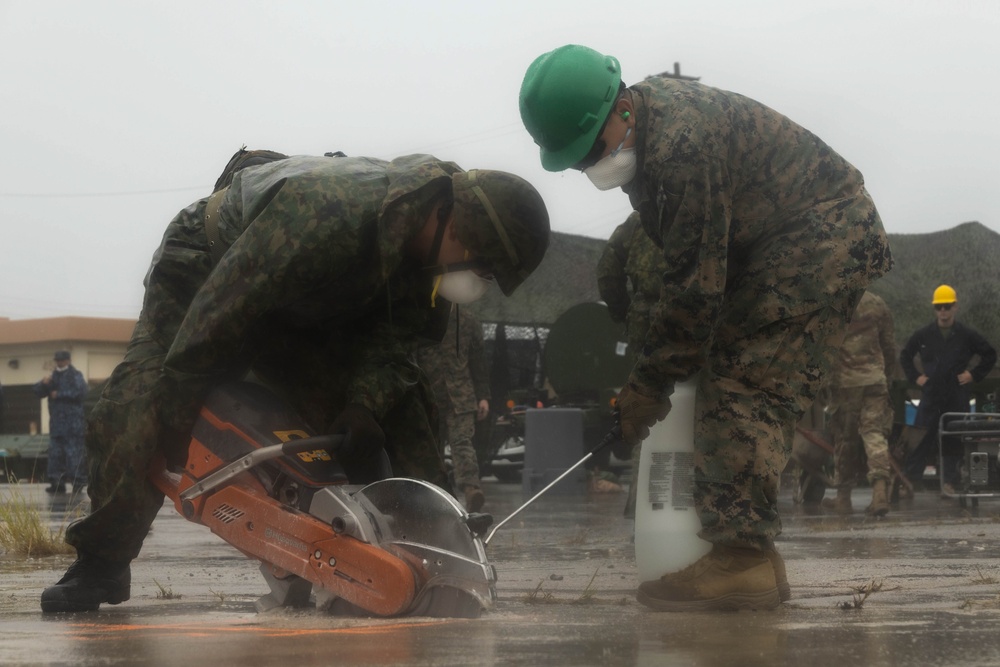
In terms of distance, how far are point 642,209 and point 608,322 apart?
40.0 feet

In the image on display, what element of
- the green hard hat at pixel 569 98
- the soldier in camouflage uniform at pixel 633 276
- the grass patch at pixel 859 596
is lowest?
the grass patch at pixel 859 596

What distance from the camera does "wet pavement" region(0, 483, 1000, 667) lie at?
129 inches

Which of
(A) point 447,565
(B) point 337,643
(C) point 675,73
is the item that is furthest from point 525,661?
(C) point 675,73

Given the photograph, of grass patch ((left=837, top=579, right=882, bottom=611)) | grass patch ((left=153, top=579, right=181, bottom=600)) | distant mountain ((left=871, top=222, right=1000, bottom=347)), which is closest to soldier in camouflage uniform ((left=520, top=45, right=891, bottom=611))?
grass patch ((left=837, top=579, right=882, bottom=611))

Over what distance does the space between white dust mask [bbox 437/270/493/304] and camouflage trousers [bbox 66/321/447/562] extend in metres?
0.51

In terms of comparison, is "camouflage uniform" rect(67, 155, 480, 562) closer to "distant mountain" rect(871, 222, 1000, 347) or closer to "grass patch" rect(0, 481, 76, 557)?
"grass patch" rect(0, 481, 76, 557)

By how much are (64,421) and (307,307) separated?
47.2ft

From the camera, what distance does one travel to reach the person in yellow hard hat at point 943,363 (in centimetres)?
1269

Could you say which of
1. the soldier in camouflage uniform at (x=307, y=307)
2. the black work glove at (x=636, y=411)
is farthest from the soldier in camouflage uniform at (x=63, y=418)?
the black work glove at (x=636, y=411)

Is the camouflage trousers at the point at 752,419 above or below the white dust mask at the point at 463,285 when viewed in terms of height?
below

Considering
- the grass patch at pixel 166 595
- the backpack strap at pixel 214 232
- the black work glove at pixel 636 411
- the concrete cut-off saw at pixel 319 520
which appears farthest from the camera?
the grass patch at pixel 166 595

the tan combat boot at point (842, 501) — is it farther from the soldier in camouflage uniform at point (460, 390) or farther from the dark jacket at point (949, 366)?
the soldier in camouflage uniform at point (460, 390)

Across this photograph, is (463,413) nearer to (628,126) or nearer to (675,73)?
(628,126)

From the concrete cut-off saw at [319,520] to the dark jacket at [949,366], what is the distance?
925 centimetres
